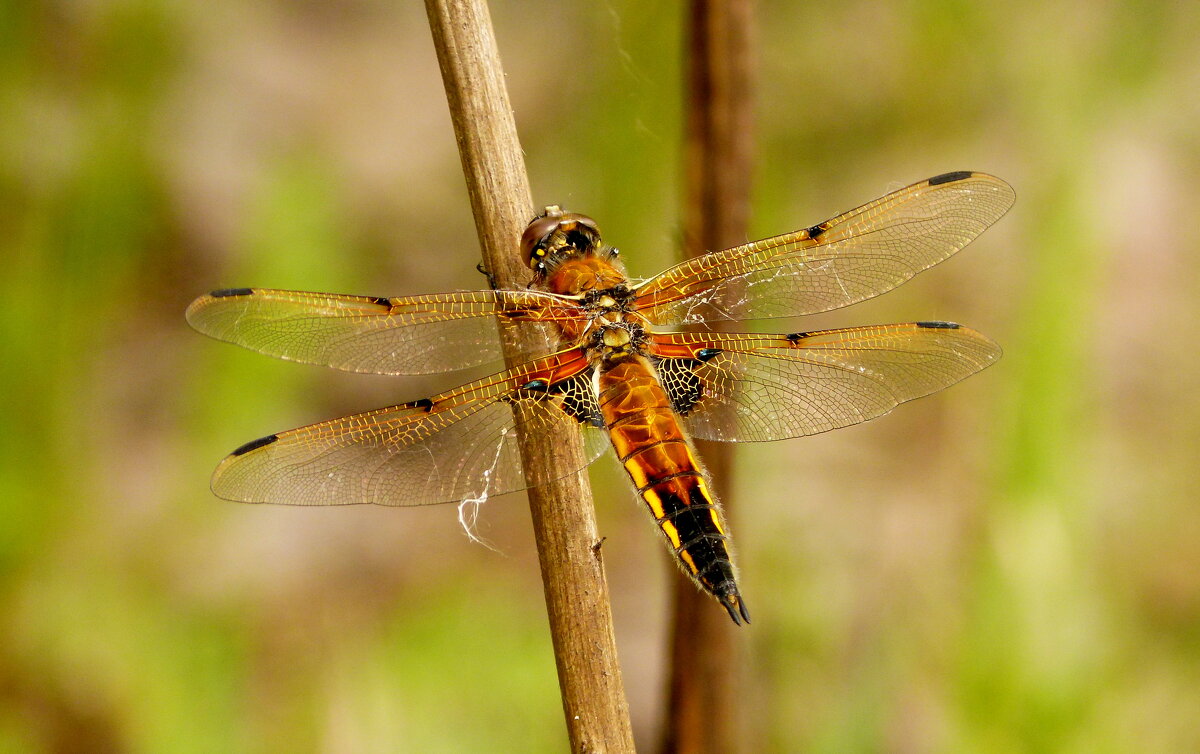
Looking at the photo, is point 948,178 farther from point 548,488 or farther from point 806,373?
point 548,488

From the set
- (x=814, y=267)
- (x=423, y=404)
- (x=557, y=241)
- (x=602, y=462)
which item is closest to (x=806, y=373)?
(x=814, y=267)

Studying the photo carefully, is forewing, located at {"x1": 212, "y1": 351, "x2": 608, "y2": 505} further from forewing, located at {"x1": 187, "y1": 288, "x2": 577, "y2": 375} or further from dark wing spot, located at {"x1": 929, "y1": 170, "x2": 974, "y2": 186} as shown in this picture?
dark wing spot, located at {"x1": 929, "y1": 170, "x2": 974, "y2": 186}

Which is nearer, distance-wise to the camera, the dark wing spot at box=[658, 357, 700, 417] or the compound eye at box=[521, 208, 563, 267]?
the compound eye at box=[521, 208, 563, 267]

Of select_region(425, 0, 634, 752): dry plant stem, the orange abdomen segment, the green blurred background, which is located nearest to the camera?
select_region(425, 0, 634, 752): dry plant stem

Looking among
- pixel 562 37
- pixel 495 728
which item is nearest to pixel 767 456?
pixel 495 728

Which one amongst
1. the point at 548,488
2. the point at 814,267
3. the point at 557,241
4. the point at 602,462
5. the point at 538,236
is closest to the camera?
the point at 548,488

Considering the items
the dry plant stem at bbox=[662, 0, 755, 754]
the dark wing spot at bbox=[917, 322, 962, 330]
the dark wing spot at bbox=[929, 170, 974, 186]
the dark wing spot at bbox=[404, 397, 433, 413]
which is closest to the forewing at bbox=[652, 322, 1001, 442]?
the dark wing spot at bbox=[917, 322, 962, 330]
